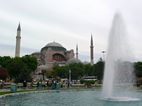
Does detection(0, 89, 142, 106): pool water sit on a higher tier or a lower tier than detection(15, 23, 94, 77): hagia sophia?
lower

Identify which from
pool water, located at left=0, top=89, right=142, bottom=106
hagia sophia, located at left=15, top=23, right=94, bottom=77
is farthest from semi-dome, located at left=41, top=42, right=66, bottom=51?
pool water, located at left=0, top=89, right=142, bottom=106

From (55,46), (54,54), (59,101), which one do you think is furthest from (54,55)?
(59,101)

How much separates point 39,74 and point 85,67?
1018 inches

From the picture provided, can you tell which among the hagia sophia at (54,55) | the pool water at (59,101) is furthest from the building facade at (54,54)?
the pool water at (59,101)

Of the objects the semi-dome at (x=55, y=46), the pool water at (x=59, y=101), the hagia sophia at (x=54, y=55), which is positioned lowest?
the pool water at (x=59, y=101)

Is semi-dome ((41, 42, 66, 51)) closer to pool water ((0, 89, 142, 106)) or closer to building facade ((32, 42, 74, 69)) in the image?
building facade ((32, 42, 74, 69))

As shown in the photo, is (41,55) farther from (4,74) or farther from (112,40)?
(112,40)

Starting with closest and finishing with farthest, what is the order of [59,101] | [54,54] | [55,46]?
[59,101], [55,46], [54,54]

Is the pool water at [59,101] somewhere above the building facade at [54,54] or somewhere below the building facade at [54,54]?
below

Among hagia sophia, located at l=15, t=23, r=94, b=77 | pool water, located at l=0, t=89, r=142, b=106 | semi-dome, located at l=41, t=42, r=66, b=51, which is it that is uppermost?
semi-dome, located at l=41, t=42, r=66, b=51

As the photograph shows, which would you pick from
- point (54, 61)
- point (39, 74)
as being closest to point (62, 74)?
point (39, 74)

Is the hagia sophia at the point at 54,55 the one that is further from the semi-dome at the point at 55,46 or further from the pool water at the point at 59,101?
the pool water at the point at 59,101

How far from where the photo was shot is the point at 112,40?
25891 mm

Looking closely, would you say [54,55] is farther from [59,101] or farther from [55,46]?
[59,101]
